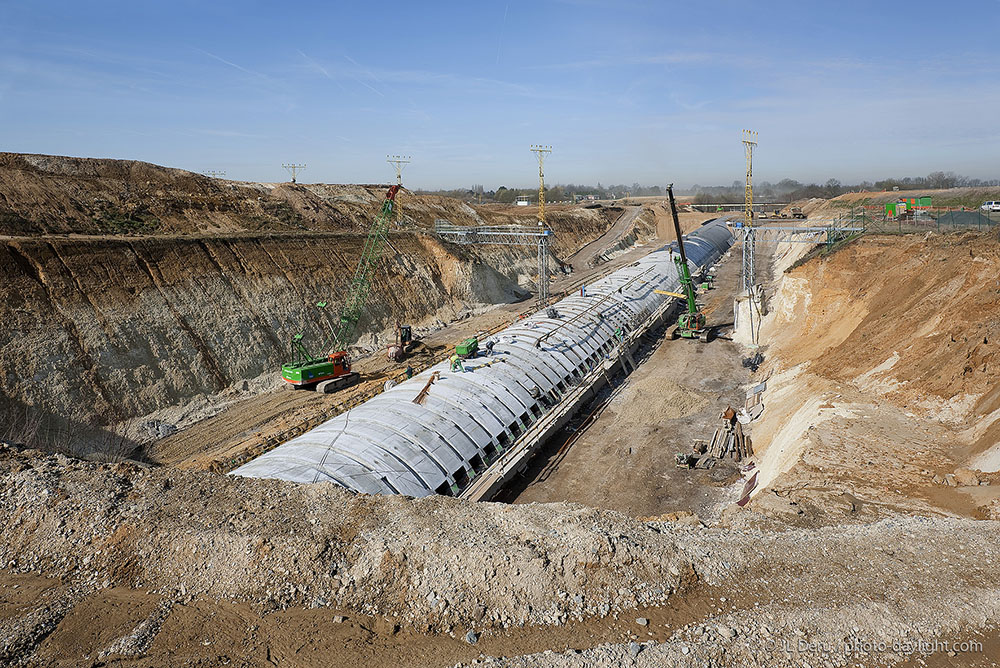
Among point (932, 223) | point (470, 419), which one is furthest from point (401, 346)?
point (932, 223)

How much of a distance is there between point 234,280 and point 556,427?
28911mm

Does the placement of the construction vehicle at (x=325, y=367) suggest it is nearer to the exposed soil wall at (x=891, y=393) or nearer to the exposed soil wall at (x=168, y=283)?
the exposed soil wall at (x=168, y=283)

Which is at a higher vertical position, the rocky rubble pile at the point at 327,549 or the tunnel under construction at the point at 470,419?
the rocky rubble pile at the point at 327,549

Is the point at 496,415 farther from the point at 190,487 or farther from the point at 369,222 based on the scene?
the point at 369,222

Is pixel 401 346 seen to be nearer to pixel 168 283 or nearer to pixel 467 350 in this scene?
pixel 467 350

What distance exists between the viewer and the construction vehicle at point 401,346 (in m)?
43.1

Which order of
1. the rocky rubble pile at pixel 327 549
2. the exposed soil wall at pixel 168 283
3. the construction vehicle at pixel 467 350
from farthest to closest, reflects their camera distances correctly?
1. the exposed soil wall at pixel 168 283
2. the construction vehicle at pixel 467 350
3. the rocky rubble pile at pixel 327 549

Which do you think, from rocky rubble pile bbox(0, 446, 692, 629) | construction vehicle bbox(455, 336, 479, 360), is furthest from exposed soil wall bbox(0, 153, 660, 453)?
rocky rubble pile bbox(0, 446, 692, 629)

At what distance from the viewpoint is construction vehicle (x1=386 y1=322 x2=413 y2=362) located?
4306cm

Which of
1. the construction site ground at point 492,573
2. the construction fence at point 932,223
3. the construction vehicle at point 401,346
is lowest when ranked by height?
the construction vehicle at point 401,346

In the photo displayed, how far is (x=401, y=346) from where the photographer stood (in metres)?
43.7

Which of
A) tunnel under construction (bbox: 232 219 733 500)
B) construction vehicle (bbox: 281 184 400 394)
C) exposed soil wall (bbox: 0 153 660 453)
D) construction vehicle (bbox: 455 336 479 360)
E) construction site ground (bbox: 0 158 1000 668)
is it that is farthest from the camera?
construction vehicle (bbox: 281 184 400 394)

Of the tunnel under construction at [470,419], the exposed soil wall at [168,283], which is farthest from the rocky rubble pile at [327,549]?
the exposed soil wall at [168,283]

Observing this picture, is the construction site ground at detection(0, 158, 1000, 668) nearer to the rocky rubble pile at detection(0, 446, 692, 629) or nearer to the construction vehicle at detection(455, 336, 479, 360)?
the rocky rubble pile at detection(0, 446, 692, 629)
